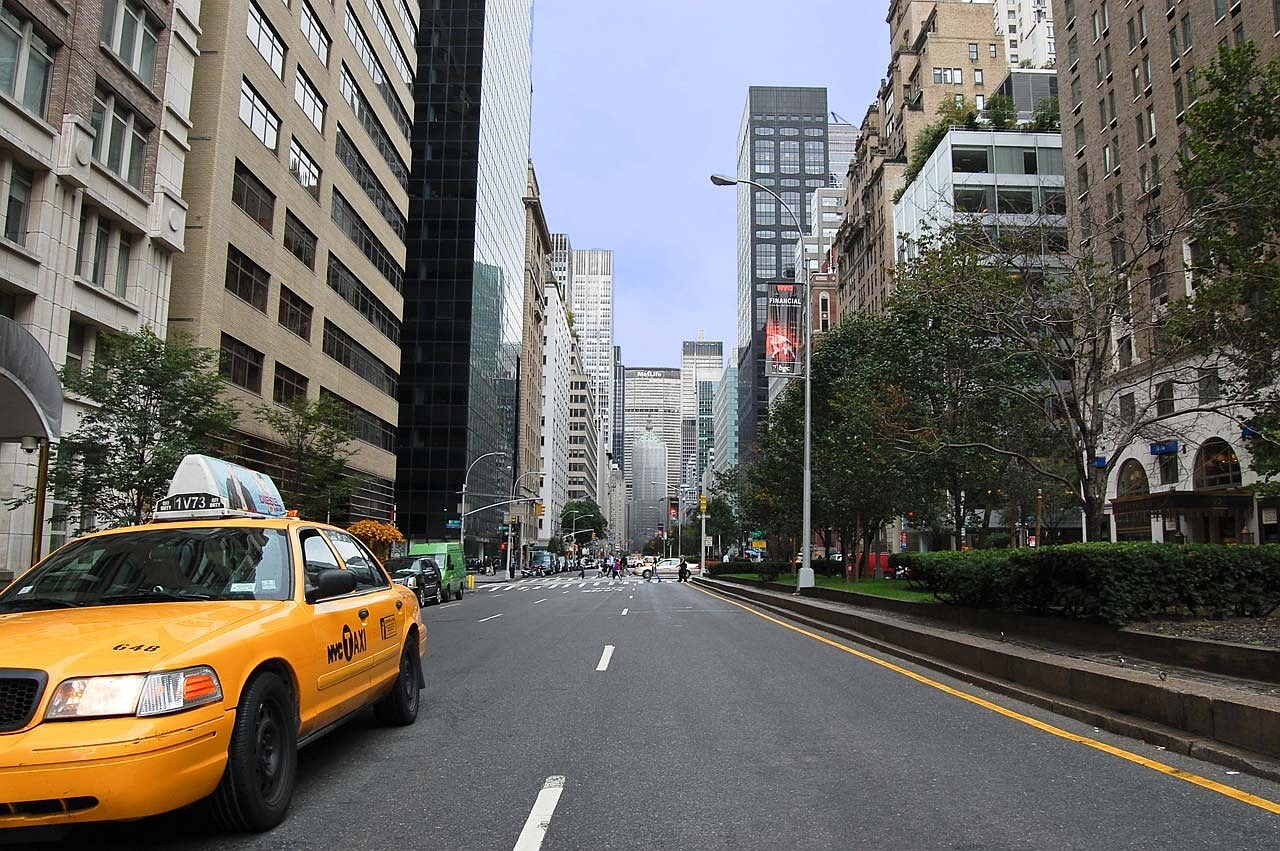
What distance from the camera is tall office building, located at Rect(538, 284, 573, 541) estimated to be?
439ft

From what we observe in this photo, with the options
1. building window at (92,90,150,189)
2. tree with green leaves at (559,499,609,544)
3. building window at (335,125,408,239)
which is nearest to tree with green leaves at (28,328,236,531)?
building window at (92,90,150,189)

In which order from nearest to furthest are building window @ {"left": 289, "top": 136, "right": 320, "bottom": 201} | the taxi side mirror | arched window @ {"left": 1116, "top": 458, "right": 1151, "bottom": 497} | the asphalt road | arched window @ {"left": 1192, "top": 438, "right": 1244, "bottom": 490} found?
the asphalt road, the taxi side mirror, arched window @ {"left": 1192, "top": 438, "right": 1244, "bottom": 490}, building window @ {"left": 289, "top": 136, "right": 320, "bottom": 201}, arched window @ {"left": 1116, "top": 458, "right": 1151, "bottom": 497}

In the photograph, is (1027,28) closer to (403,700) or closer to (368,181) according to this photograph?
(368,181)

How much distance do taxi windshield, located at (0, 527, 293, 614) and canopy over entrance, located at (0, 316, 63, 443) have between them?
25.5 ft

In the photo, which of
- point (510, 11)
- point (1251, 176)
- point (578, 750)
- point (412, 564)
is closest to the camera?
point (578, 750)

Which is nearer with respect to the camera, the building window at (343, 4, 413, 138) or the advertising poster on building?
the advertising poster on building

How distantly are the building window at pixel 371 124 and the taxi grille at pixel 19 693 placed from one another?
1661 inches

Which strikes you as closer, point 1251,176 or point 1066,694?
point 1066,694

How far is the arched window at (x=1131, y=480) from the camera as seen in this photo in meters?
39.6

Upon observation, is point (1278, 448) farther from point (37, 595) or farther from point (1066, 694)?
point (37, 595)

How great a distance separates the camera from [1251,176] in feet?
40.1

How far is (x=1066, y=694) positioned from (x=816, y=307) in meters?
106

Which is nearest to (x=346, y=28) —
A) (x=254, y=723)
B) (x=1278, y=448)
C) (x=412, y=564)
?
(x=412, y=564)

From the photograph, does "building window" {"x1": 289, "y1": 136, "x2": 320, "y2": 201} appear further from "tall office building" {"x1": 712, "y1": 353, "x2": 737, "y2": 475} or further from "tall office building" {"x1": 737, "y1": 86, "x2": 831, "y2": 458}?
"tall office building" {"x1": 712, "y1": 353, "x2": 737, "y2": 475}
